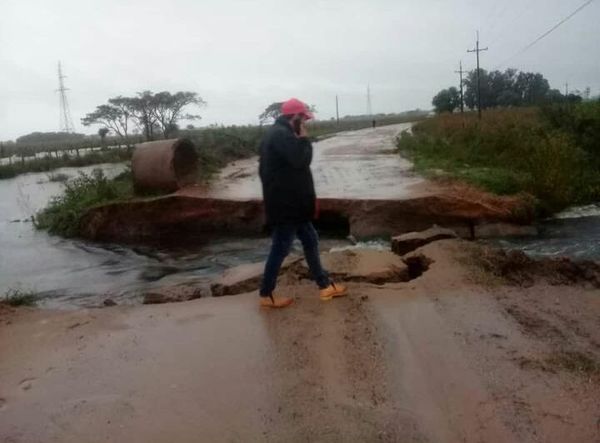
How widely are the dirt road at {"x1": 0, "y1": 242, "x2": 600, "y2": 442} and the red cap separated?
1530mm

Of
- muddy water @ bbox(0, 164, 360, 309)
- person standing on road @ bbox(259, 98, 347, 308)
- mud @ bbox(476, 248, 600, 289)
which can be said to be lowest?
muddy water @ bbox(0, 164, 360, 309)

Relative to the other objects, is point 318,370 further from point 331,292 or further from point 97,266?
point 97,266

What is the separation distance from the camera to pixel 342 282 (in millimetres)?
5734

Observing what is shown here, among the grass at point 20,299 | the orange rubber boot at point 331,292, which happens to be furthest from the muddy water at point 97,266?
the orange rubber boot at point 331,292

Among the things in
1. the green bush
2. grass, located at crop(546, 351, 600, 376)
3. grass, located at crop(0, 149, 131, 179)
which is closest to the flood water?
the green bush

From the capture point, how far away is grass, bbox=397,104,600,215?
10094 millimetres

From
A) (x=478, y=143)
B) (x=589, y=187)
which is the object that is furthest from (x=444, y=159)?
(x=589, y=187)

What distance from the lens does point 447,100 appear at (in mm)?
58219

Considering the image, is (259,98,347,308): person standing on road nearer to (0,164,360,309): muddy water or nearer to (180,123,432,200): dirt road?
(0,164,360,309): muddy water

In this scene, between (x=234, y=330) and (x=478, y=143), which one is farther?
(x=478, y=143)

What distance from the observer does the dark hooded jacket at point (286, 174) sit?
14.8ft

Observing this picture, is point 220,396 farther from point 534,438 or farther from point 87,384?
point 534,438

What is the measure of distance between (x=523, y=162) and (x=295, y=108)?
27.3 feet

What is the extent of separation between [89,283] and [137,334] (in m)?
3.64
